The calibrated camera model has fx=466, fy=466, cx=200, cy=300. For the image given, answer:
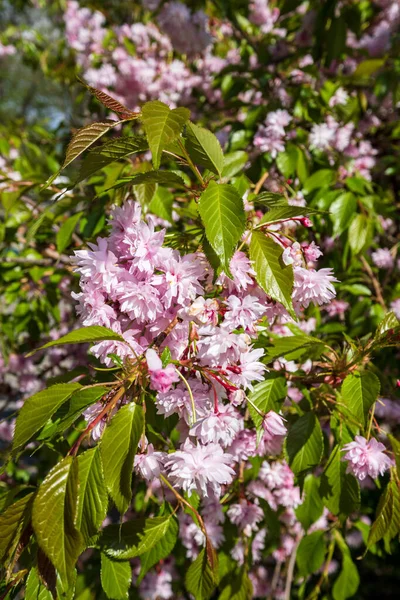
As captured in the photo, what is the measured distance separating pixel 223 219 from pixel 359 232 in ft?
3.15

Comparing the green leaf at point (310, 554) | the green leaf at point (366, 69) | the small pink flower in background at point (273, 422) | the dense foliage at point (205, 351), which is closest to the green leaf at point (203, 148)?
the dense foliage at point (205, 351)

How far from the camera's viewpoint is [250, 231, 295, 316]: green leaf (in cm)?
75

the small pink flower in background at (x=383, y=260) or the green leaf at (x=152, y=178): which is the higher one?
the green leaf at (x=152, y=178)

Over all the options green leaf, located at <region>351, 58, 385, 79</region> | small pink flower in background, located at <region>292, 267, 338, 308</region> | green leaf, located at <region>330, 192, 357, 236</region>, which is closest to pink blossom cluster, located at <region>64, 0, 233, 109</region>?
green leaf, located at <region>351, 58, 385, 79</region>

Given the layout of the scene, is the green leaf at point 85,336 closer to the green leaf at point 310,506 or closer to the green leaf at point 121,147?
the green leaf at point 121,147

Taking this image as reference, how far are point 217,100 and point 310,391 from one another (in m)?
2.55

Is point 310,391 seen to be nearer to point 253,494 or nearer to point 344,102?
point 253,494

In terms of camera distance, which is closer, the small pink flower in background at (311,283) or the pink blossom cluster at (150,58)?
the small pink flower in background at (311,283)

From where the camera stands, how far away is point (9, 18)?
11.2m

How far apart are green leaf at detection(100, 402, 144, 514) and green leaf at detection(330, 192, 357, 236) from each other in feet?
3.41

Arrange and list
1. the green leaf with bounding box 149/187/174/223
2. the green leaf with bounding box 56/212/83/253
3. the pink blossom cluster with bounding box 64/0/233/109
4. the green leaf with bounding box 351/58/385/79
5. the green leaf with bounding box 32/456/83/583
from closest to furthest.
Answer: the green leaf with bounding box 32/456/83/583
the green leaf with bounding box 149/187/174/223
the green leaf with bounding box 56/212/83/253
the green leaf with bounding box 351/58/385/79
the pink blossom cluster with bounding box 64/0/233/109

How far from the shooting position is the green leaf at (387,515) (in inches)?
32.2

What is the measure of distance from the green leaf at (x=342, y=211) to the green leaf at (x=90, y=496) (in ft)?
3.56

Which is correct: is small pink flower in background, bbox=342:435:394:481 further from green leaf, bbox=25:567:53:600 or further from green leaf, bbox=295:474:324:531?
green leaf, bbox=25:567:53:600
